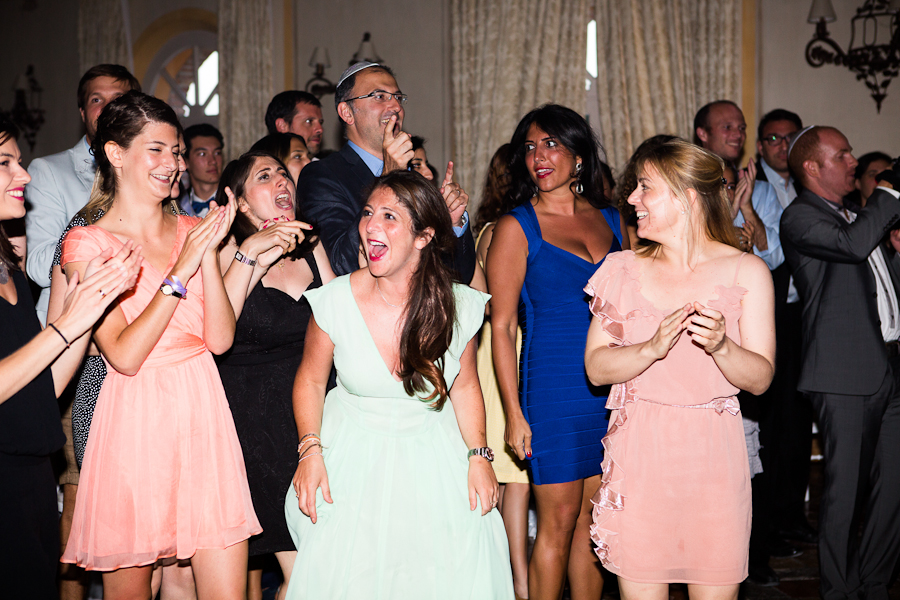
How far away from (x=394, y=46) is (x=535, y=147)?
407cm

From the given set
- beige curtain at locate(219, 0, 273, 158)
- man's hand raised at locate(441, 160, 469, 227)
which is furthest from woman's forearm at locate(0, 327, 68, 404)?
beige curtain at locate(219, 0, 273, 158)

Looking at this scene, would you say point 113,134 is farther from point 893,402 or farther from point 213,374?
point 893,402

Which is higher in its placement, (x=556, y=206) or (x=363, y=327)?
(x=556, y=206)

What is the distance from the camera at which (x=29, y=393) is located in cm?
185

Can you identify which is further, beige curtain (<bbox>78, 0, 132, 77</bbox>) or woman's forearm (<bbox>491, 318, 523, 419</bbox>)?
beige curtain (<bbox>78, 0, 132, 77</bbox>)

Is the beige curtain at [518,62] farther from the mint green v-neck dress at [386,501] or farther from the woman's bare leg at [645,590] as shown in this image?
the woman's bare leg at [645,590]

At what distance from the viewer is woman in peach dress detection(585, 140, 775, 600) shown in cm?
204

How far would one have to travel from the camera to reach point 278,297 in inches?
103

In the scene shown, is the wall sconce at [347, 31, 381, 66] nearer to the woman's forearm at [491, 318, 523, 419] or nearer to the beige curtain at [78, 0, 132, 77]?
the beige curtain at [78, 0, 132, 77]

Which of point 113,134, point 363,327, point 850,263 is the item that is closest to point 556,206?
point 363,327

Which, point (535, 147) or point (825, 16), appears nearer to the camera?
point (535, 147)

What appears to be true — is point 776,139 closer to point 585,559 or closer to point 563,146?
point 563,146

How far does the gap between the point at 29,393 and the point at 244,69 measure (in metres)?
A: 5.69

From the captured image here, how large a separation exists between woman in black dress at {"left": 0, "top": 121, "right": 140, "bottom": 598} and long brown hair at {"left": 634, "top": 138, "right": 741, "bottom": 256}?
140cm
